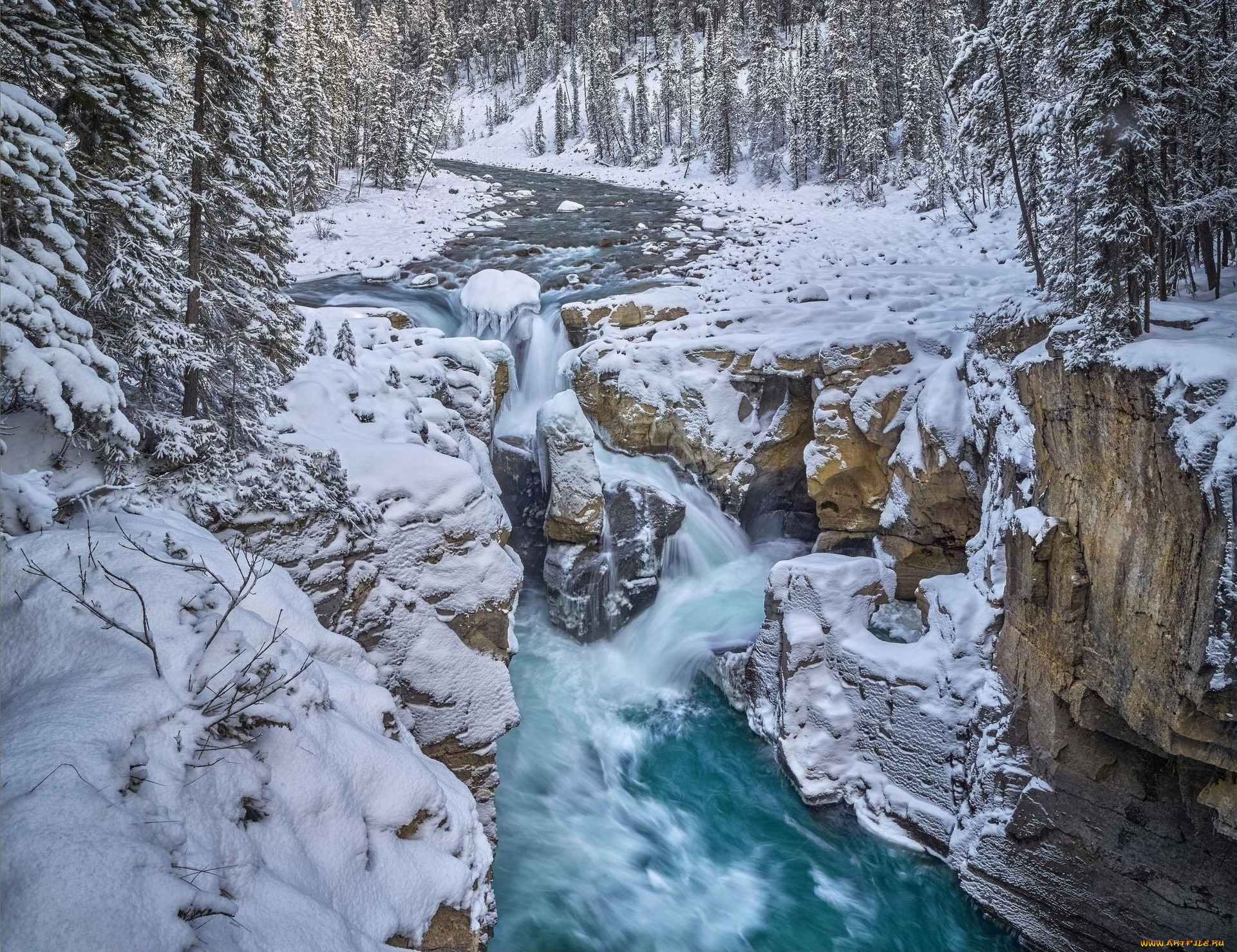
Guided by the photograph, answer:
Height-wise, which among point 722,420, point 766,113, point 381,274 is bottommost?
point 722,420

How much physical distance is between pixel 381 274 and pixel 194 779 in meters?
25.8

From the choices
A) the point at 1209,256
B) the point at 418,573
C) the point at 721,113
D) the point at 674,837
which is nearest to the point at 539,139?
the point at 721,113

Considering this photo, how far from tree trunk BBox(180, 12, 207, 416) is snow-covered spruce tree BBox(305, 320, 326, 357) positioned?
4.37 meters

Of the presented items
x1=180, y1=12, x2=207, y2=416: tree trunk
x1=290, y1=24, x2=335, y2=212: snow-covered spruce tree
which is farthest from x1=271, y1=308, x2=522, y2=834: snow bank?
x1=290, y1=24, x2=335, y2=212: snow-covered spruce tree

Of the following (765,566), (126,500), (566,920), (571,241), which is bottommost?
(566,920)

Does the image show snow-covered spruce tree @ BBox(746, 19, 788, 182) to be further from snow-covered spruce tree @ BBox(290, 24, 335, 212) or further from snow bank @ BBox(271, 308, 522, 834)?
snow bank @ BBox(271, 308, 522, 834)

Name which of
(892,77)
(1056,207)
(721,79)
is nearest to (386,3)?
(721,79)

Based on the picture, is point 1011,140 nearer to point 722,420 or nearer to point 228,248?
point 722,420

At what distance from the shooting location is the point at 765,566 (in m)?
16.0

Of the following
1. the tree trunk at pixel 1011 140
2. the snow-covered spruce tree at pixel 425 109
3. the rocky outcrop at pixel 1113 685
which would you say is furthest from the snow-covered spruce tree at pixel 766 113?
the rocky outcrop at pixel 1113 685

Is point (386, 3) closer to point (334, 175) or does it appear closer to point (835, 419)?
point (334, 175)

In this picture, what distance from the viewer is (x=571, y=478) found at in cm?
1527

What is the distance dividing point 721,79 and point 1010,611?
53789 mm

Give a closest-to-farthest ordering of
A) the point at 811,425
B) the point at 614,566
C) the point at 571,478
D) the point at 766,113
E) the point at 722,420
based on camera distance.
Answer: the point at 614,566
the point at 571,478
the point at 811,425
the point at 722,420
the point at 766,113
